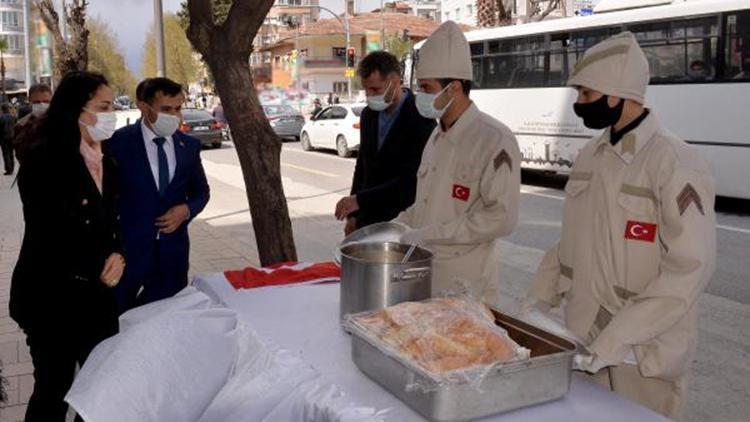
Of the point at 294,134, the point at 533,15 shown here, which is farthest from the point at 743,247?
the point at 533,15

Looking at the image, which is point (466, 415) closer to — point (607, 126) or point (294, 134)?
point (607, 126)

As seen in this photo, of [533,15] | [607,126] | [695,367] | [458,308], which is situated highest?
[533,15]

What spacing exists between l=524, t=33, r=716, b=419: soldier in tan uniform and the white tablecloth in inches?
4.7

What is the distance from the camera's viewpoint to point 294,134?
1034 inches

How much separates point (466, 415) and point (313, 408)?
1.43ft

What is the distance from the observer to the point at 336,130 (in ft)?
67.3

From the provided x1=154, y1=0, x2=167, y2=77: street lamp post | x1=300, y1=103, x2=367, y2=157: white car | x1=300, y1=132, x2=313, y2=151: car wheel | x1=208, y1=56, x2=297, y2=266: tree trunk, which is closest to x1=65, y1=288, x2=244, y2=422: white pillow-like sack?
x1=208, y1=56, x2=297, y2=266: tree trunk

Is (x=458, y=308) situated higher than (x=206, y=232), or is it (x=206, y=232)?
(x=458, y=308)

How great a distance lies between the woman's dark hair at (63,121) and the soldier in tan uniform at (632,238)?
192cm

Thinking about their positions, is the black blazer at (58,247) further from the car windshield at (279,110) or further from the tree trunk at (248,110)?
the car windshield at (279,110)

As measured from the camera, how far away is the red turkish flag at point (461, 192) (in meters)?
2.77

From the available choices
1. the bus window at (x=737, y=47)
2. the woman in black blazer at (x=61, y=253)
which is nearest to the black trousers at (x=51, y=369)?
the woman in black blazer at (x=61, y=253)

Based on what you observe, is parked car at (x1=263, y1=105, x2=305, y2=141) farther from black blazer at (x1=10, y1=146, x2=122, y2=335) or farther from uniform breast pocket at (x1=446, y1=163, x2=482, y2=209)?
uniform breast pocket at (x1=446, y1=163, x2=482, y2=209)

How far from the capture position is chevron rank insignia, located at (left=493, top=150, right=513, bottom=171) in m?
2.65
